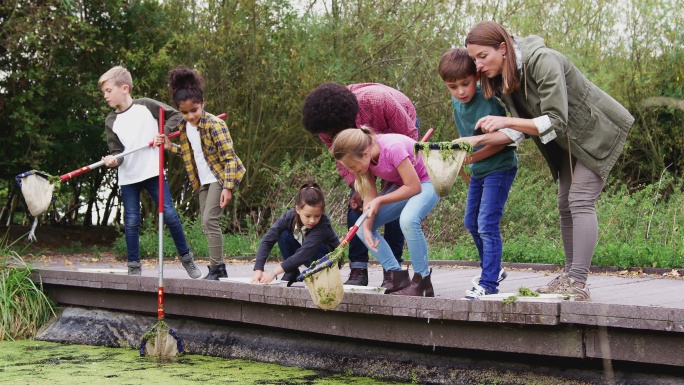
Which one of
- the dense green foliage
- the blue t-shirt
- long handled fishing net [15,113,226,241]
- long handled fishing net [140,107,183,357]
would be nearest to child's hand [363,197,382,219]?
the blue t-shirt

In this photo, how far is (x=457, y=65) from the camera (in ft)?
13.5

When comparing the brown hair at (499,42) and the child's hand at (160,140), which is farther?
the child's hand at (160,140)

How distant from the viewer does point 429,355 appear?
440 cm

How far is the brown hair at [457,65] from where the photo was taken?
4121 mm

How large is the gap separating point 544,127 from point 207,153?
7.79 feet

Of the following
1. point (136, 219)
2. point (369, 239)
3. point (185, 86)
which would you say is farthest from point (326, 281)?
point (136, 219)

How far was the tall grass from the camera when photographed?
19.5ft

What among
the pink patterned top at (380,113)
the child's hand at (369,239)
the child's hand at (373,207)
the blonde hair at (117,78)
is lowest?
the child's hand at (369,239)

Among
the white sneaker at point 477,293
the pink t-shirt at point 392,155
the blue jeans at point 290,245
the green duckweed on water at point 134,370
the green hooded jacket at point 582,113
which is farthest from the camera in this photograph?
the blue jeans at point 290,245

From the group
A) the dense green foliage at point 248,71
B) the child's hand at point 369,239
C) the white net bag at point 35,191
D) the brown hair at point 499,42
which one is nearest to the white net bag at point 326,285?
the child's hand at point 369,239

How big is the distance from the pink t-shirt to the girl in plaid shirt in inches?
49.5

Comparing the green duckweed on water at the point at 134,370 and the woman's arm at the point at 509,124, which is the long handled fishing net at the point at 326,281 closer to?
the green duckweed on water at the point at 134,370

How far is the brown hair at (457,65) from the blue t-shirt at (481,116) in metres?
0.18

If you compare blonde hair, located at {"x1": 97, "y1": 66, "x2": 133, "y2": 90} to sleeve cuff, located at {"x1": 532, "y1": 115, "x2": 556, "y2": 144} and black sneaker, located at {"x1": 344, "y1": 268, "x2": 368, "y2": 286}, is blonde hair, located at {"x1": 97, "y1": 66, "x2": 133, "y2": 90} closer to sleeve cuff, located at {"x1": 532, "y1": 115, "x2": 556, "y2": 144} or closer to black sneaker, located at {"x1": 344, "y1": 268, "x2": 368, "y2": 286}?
black sneaker, located at {"x1": 344, "y1": 268, "x2": 368, "y2": 286}
